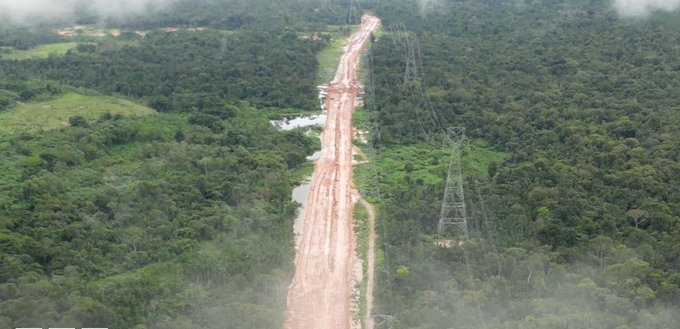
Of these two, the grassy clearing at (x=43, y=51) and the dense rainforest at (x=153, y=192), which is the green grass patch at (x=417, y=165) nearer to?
the dense rainforest at (x=153, y=192)

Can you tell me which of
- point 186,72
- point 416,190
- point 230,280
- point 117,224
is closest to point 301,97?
point 186,72

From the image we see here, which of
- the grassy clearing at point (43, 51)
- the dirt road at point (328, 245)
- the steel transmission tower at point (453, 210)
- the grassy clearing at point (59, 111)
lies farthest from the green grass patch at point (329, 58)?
the steel transmission tower at point (453, 210)

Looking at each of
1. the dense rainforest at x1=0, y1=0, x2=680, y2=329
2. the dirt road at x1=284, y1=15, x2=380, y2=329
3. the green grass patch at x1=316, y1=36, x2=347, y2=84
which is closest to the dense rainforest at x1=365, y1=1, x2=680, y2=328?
the dense rainforest at x1=0, y1=0, x2=680, y2=329

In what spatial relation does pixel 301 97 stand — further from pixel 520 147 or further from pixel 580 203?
pixel 580 203

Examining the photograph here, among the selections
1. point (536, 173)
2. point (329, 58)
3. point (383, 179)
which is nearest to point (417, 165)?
point (383, 179)

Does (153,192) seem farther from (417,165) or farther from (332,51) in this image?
(332,51)

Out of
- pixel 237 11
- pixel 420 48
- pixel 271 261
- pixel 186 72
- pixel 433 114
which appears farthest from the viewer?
pixel 237 11
